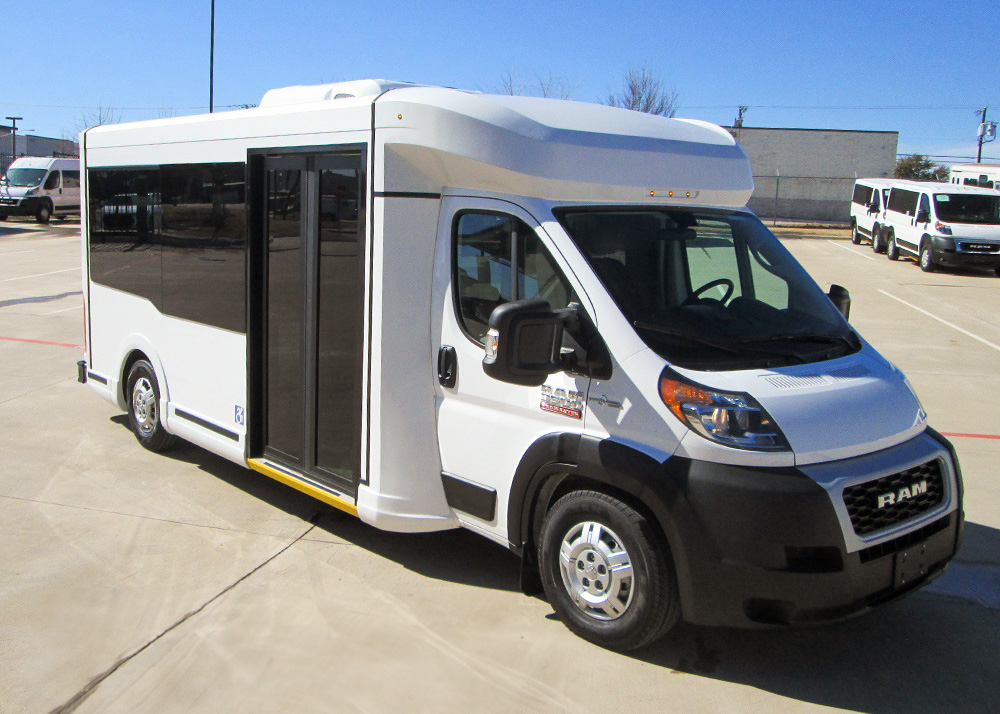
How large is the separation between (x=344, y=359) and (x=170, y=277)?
7.12 ft

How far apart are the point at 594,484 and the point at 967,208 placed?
75.2ft

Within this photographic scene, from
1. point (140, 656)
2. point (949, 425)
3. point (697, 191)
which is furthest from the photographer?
point (949, 425)

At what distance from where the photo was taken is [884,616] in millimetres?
4566

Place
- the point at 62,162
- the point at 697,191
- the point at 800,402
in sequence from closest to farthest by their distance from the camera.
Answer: the point at 800,402, the point at 697,191, the point at 62,162

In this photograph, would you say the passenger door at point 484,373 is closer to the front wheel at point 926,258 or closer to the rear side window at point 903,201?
the front wheel at point 926,258

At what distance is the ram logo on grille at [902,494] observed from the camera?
12.3ft

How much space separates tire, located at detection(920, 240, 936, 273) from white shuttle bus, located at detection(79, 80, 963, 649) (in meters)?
20.2

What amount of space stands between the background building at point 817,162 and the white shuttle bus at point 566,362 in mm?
50436

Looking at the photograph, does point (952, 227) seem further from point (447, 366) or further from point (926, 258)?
point (447, 366)

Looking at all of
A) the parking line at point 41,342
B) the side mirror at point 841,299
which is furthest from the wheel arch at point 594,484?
the parking line at point 41,342

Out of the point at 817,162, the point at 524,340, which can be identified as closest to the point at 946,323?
the point at 524,340

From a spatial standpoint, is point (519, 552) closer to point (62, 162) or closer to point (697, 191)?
point (697, 191)

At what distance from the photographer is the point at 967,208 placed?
913 inches

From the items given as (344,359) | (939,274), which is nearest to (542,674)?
(344,359)
